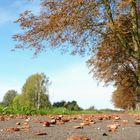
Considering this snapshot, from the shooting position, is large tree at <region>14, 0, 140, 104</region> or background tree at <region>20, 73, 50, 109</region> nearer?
large tree at <region>14, 0, 140, 104</region>

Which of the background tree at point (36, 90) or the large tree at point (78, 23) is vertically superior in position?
the background tree at point (36, 90)

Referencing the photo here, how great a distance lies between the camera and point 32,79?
9081 cm

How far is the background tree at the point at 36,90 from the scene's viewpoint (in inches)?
3391

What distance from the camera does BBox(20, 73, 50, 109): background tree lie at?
8612 cm

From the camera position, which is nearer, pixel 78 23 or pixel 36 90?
pixel 78 23

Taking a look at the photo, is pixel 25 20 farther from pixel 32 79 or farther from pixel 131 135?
pixel 32 79

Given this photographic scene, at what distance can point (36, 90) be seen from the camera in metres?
89.1

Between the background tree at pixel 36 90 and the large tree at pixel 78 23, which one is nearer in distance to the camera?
the large tree at pixel 78 23

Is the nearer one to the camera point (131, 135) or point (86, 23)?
point (131, 135)

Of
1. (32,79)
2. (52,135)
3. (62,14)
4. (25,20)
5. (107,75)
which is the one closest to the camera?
(52,135)

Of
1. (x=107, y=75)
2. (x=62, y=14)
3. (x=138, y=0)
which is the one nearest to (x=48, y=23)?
(x=62, y=14)

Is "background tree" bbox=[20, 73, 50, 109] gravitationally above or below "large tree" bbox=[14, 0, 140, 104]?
above

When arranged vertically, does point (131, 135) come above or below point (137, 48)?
below

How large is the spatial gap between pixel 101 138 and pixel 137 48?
47.2 ft
